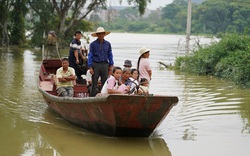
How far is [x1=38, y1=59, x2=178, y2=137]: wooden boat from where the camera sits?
7715 mm

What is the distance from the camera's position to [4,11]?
33188mm

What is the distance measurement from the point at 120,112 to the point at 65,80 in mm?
2562

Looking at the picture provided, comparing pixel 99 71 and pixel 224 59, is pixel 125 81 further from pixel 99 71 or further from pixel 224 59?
pixel 224 59

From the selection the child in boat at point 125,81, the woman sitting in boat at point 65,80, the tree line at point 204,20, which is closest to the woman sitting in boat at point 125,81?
the child in boat at point 125,81

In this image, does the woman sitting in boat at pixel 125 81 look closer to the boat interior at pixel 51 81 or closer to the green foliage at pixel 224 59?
the boat interior at pixel 51 81

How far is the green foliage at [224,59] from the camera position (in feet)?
51.8

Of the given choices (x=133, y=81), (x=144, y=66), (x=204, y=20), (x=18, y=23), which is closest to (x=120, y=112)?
(x=133, y=81)

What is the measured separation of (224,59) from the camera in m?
17.8

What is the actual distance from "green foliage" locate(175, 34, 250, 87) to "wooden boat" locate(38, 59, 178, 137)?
7695mm

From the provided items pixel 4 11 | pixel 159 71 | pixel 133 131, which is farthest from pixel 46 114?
pixel 4 11

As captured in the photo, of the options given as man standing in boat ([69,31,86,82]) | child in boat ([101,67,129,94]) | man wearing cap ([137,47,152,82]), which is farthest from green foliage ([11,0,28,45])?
child in boat ([101,67,129,94])

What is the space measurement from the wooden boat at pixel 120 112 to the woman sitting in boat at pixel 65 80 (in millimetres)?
881

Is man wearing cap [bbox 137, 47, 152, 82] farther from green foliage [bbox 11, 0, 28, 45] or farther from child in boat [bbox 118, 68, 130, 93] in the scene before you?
green foliage [bbox 11, 0, 28, 45]

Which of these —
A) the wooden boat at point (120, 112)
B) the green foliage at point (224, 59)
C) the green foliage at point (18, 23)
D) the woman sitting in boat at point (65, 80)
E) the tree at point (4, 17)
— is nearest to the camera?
the wooden boat at point (120, 112)
